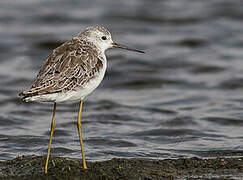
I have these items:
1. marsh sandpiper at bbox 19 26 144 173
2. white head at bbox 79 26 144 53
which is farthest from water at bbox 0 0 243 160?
marsh sandpiper at bbox 19 26 144 173

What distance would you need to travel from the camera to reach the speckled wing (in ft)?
24.1

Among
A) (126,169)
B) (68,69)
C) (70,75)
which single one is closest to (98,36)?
(68,69)

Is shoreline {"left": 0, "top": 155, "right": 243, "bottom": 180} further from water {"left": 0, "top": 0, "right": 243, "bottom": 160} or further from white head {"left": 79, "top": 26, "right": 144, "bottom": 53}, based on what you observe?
white head {"left": 79, "top": 26, "right": 144, "bottom": 53}

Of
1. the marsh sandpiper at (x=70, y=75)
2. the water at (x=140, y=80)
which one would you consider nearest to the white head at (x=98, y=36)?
the marsh sandpiper at (x=70, y=75)

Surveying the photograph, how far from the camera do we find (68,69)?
7.71 meters

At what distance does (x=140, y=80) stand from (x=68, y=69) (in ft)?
28.9

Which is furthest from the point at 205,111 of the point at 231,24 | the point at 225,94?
the point at 231,24

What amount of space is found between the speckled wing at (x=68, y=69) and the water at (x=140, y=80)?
2.44m

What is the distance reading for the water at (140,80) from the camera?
10.9 m

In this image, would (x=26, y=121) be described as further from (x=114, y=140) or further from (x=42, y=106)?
(x=114, y=140)

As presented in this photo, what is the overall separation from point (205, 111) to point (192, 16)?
9.38 m

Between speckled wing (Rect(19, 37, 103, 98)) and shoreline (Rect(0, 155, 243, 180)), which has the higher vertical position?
speckled wing (Rect(19, 37, 103, 98))

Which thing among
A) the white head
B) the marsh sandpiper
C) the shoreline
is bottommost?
the shoreline

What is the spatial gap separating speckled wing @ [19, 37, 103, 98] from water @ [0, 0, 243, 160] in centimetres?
244
